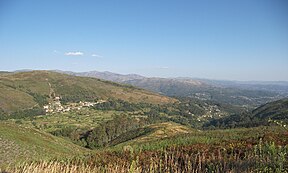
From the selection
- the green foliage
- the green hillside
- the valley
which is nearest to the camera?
the valley

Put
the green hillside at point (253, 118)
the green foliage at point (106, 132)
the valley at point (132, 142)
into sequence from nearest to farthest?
1. the valley at point (132, 142)
2. the green foliage at point (106, 132)
3. the green hillside at point (253, 118)

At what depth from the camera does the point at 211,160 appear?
29.0 feet

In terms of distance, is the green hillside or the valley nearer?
the valley

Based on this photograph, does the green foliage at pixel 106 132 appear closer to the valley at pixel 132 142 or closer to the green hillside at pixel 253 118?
the valley at pixel 132 142

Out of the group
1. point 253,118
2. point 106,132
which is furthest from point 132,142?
point 253,118

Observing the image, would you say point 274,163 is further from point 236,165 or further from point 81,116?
point 81,116

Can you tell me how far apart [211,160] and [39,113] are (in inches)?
7479

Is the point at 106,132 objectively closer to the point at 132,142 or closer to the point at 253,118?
the point at 132,142

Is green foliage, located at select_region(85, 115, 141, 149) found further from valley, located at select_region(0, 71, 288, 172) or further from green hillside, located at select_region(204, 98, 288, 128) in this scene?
green hillside, located at select_region(204, 98, 288, 128)

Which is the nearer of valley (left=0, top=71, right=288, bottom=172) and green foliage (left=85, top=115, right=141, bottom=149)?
valley (left=0, top=71, right=288, bottom=172)

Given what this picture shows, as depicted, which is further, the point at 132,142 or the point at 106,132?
the point at 106,132

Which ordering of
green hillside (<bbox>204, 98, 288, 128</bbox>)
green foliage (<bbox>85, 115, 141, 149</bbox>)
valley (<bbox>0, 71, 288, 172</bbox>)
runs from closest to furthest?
valley (<bbox>0, 71, 288, 172</bbox>) < green foliage (<bbox>85, 115, 141, 149</bbox>) < green hillside (<bbox>204, 98, 288, 128</bbox>)

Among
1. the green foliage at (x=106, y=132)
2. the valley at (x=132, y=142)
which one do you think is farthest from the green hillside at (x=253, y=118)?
the green foliage at (x=106, y=132)

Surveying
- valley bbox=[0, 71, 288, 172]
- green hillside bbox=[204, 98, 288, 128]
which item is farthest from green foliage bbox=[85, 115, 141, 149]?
green hillside bbox=[204, 98, 288, 128]
